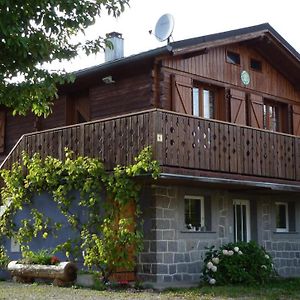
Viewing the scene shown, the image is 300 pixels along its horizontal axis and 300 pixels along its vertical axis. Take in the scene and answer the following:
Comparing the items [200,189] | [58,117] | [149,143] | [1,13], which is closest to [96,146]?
[149,143]

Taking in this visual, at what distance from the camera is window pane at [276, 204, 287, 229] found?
20.3 meters

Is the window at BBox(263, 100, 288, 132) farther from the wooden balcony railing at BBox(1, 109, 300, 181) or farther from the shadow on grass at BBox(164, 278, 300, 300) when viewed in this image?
the shadow on grass at BBox(164, 278, 300, 300)

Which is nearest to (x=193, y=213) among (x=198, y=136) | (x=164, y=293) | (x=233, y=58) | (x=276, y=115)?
(x=198, y=136)

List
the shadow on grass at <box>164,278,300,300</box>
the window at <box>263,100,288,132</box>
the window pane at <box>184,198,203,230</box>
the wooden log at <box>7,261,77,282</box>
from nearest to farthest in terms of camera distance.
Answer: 1. the shadow on grass at <box>164,278,300,300</box>
2. the wooden log at <box>7,261,77,282</box>
3. the window pane at <box>184,198,203,230</box>
4. the window at <box>263,100,288,132</box>

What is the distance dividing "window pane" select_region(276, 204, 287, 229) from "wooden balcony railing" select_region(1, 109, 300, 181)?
1.66m

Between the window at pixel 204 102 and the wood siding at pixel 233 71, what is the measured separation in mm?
349

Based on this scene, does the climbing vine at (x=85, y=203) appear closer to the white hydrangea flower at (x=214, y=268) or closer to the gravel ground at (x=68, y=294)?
the gravel ground at (x=68, y=294)

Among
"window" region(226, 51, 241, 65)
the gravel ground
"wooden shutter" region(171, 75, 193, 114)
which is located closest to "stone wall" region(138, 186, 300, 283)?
the gravel ground

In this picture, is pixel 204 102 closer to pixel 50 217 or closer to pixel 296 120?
pixel 296 120

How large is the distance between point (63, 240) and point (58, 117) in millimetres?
4563

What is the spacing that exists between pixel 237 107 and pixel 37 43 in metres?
10.3

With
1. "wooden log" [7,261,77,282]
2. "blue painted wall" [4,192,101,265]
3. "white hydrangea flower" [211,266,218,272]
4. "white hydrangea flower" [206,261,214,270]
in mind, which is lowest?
"wooden log" [7,261,77,282]

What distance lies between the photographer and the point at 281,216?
67.2ft

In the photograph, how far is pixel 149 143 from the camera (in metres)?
14.8
